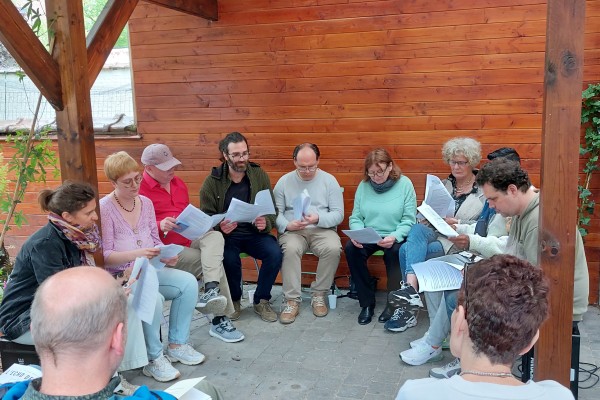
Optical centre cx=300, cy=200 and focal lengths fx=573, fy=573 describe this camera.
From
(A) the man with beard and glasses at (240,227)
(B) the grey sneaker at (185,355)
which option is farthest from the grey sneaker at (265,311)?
(B) the grey sneaker at (185,355)

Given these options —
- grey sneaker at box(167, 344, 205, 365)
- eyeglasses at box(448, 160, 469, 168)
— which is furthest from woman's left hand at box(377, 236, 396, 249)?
grey sneaker at box(167, 344, 205, 365)

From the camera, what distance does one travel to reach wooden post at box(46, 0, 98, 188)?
123 inches

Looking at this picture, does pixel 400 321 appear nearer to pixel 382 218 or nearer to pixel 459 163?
pixel 382 218

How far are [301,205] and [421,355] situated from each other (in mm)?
1491

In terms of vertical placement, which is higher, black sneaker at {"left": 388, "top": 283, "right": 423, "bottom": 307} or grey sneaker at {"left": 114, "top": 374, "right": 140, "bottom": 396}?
black sneaker at {"left": 388, "top": 283, "right": 423, "bottom": 307}

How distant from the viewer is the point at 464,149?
4.23 meters

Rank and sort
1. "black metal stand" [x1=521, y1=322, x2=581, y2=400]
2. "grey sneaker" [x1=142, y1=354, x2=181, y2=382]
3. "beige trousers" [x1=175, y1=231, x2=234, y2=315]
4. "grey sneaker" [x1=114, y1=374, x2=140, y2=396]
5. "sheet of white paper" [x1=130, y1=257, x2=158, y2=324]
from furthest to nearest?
"beige trousers" [x1=175, y1=231, x2=234, y2=315], "grey sneaker" [x1=142, y1=354, x2=181, y2=382], "grey sneaker" [x1=114, y1=374, x2=140, y2=396], "sheet of white paper" [x1=130, y1=257, x2=158, y2=324], "black metal stand" [x1=521, y1=322, x2=581, y2=400]

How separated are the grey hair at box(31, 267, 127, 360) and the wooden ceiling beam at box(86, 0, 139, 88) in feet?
7.46

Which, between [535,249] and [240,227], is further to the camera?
[240,227]

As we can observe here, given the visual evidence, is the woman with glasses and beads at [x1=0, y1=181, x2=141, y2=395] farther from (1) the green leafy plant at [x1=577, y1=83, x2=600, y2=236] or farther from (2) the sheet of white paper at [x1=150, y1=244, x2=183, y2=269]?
(1) the green leafy plant at [x1=577, y1=83, x2=600, y2=236]

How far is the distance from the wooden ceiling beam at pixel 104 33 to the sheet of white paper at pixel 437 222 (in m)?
2.21

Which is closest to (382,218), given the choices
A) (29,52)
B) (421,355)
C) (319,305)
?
(319,305)

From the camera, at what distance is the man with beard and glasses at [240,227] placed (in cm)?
446

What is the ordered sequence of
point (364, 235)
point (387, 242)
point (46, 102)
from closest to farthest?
point (364, 235), point (387, 242), point (46, 102)
